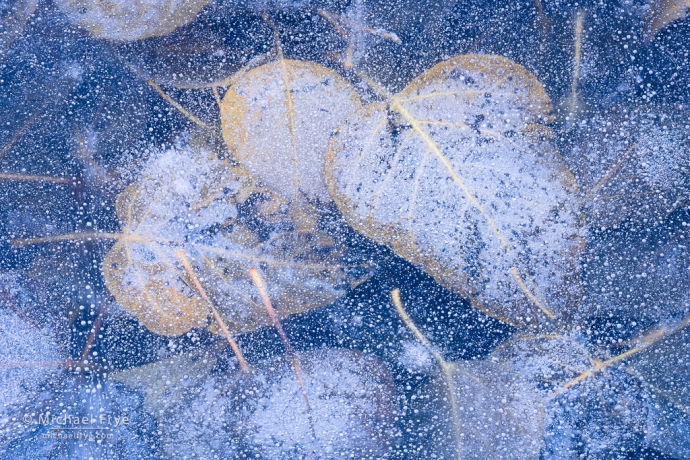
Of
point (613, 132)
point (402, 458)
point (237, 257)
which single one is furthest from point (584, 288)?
point (237, 257)

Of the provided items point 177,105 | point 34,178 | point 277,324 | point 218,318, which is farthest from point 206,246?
point 34,178

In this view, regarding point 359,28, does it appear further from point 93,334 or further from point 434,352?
point 93,334

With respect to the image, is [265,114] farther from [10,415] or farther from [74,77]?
[10,415]

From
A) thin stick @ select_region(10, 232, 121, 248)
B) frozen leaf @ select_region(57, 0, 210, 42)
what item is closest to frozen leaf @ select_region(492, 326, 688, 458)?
thin stick @ select_region(10, 232, 121, 248)

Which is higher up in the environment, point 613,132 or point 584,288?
point 613,132

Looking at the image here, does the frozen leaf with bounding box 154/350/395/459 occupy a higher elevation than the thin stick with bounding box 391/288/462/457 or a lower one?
lower

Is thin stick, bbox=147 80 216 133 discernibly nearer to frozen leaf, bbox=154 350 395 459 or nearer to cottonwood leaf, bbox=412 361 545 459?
frozen leaf, bbox=154 350 395 459

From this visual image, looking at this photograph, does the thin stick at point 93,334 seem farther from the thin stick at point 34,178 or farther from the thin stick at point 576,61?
the thin stick at point 576,61
